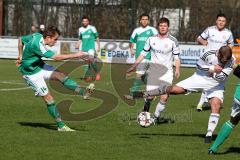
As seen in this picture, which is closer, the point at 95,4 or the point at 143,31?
the point at 143,31

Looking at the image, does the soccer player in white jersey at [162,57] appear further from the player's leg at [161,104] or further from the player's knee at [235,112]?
the player's knee at [235,112]

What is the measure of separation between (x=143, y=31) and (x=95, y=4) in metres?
32.4

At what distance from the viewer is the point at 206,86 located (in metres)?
11.6

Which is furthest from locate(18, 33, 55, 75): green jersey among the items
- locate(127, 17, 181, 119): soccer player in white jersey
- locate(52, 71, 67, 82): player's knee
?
locate(127, 17, 181, 119): soccer player in white jersey

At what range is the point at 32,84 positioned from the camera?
12.6 meters

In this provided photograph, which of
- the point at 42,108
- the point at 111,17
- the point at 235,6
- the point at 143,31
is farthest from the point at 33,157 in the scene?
the point at 235,6

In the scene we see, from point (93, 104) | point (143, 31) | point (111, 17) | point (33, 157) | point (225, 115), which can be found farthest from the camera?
point (111, 17)

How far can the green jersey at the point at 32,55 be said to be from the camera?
12.2 meters

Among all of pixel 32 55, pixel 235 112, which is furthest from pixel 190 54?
pixel 235 112

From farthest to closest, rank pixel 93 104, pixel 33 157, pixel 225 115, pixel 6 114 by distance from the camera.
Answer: pixel 93 104 < pixel 225 115 < pixel 6 114 < pixel 33 157

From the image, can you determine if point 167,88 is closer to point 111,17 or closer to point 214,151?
point 214,151

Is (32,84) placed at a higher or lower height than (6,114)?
higher

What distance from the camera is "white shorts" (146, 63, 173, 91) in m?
13.9

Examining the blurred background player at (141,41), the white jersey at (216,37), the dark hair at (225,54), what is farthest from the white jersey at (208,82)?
the blurred background player at (141,41)
